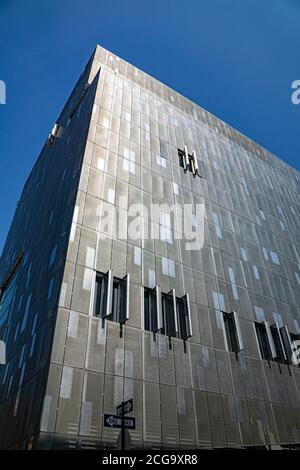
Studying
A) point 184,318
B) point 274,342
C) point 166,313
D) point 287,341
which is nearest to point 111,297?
point 166,313

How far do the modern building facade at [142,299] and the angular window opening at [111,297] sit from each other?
3.2 inches

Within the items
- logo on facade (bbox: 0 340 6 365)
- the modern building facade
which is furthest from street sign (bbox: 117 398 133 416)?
logo on facade (bbox: 0 340 6 365)

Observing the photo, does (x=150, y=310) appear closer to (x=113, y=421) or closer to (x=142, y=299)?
(x=142, y=299)

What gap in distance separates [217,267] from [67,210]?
1400 centimetres

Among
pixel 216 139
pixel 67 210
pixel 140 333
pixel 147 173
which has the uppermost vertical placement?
pixel 216 139

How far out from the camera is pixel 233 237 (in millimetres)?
34438

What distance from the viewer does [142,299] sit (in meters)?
22.2

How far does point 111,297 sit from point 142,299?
2.66 metres

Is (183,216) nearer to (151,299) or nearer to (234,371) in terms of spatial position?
(151,299)

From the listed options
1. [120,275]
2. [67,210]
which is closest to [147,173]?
[67,210]

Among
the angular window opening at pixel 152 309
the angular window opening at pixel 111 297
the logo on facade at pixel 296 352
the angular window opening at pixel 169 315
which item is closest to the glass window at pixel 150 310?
the angular window opening at pixel 152 309

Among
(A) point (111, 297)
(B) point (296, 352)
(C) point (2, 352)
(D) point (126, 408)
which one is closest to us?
(D) point (126, 408)

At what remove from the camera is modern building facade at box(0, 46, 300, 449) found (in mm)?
17828

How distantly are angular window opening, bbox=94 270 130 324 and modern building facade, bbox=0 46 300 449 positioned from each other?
8cm
